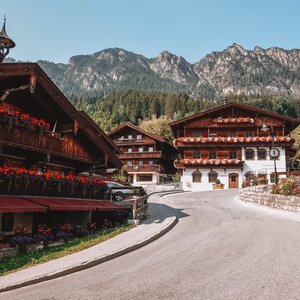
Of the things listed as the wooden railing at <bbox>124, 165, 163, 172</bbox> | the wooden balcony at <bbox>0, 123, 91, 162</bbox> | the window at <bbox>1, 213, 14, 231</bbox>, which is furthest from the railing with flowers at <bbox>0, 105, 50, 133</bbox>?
the wooden railing at <bbox>124, 165, 163, 172</bbox>

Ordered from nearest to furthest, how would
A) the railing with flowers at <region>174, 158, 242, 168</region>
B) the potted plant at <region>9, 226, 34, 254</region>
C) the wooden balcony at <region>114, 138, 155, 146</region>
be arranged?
the potted plant at <region>9, 226, 34, 254</region>, the railing with flowers at <region>174, 158, 242, 168</region>, the wooden balcony at <region>114, 138, 155, 146</region>

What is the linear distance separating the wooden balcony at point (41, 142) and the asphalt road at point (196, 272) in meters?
6.78

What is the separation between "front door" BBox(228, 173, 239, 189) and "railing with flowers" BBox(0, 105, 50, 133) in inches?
1645

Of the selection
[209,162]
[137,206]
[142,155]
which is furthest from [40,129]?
[142,155]

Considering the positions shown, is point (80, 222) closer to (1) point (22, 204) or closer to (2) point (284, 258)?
(1) point (22, 204)

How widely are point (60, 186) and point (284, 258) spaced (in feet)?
33.4

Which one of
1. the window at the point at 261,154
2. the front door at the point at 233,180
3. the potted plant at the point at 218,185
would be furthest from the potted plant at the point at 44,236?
the window at the point at 261,154

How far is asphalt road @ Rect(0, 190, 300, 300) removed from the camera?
761 cm

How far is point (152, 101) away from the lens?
11738cm

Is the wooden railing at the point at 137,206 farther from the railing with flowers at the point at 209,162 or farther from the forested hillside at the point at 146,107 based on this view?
the forested hillside at the point at 146,107

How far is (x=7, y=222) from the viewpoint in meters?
14.9

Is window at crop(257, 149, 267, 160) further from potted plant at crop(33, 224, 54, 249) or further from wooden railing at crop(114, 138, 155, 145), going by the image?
potted plant at crop(33, 224, 54, 249)

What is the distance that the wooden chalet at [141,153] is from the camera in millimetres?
66688

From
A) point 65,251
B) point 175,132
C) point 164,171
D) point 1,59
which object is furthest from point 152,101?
point 65,251
